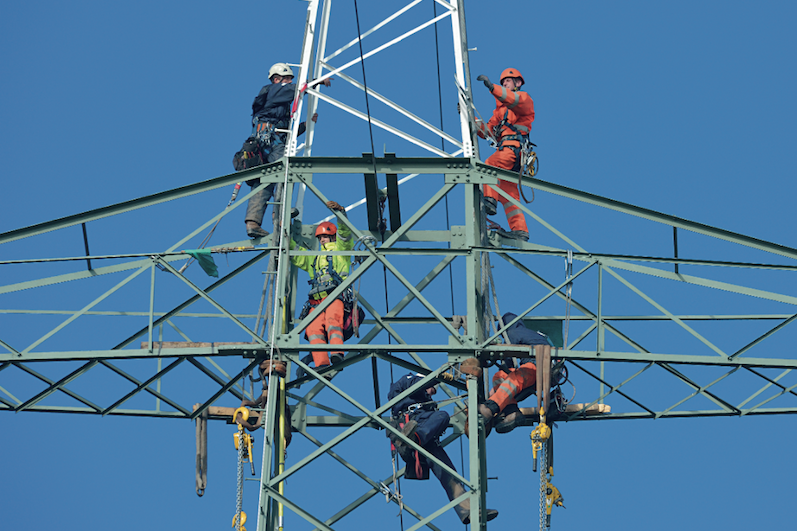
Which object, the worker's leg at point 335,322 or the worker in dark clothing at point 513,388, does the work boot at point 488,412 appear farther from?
the worker's leg at point 335,322

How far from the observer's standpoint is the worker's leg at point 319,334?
1000 inches

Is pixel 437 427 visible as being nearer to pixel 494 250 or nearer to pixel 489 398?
pixel 489 398

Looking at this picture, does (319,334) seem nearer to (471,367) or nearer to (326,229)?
(326,229)

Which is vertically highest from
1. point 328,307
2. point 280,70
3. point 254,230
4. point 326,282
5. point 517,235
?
point 280,70

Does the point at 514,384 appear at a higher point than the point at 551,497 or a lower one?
higher

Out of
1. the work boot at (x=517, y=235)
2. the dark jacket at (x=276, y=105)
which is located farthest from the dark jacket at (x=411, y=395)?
the dark jacket at (x=276, y=105)

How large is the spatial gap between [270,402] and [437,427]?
10.7 ft

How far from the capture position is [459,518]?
25453 millimetres

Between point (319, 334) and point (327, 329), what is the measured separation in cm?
19

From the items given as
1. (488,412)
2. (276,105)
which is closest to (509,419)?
(488,412)

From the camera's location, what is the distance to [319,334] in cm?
2570

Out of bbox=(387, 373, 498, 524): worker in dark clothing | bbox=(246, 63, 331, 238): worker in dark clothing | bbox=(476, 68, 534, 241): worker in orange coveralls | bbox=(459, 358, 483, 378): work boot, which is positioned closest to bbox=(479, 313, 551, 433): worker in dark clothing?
bbox=(387, 373, 498, 524): worker in dark clothing

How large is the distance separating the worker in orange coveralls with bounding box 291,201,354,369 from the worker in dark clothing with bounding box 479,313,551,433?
262 centimetres

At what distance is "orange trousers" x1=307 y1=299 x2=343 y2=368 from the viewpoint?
2541cm
